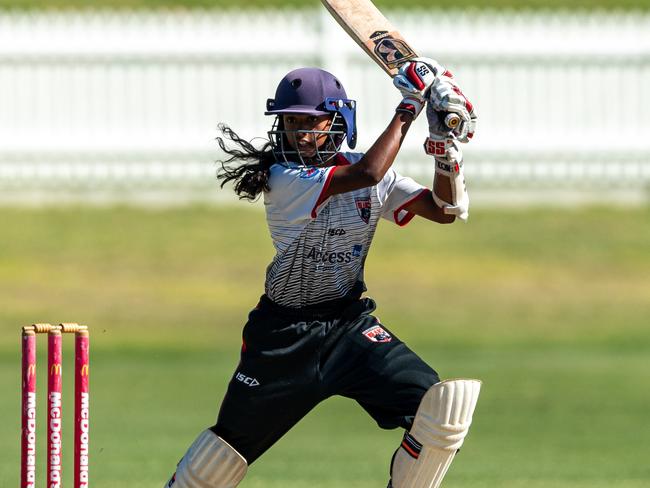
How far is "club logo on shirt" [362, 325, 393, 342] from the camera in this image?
4832 mm

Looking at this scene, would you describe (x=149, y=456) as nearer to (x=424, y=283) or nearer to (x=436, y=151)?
(x=436, y=151)

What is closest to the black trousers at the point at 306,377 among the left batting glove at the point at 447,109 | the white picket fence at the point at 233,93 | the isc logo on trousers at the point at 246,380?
the isc logo on trousers at the point at 246,380

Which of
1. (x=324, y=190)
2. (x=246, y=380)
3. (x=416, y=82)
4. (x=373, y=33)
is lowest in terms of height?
(x=246, y=380)

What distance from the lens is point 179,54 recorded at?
43.6ft

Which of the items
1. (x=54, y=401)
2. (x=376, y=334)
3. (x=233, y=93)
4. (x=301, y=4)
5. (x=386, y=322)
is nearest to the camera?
(x=54, y=401)

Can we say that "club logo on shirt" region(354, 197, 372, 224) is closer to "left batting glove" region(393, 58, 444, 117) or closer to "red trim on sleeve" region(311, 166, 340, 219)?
"red trim on sleeve" region(311, 166, 340, 219)

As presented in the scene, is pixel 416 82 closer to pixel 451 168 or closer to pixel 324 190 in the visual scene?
pixel 451 168

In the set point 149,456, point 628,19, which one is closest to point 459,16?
point 628,19

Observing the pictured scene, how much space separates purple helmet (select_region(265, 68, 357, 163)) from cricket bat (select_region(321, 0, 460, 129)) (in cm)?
19

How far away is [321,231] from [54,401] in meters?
0.94

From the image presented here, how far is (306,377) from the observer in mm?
4762

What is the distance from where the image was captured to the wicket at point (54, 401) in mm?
4414

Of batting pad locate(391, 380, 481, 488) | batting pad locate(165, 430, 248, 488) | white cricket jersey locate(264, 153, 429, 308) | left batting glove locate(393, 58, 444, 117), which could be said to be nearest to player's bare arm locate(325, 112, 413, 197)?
left batting glove locate(393, 58, 444, 117)

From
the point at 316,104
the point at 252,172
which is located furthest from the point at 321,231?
the point at 316,104
